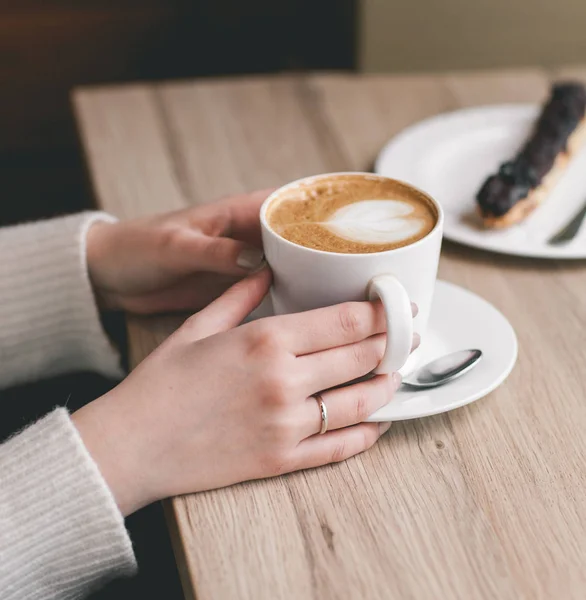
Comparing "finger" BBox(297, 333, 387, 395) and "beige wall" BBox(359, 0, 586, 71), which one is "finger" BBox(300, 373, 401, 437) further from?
"beige wall" BBox(359, 0, 586, 71)

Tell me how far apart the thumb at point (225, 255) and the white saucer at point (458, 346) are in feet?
0.14

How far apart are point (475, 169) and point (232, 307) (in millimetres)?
536

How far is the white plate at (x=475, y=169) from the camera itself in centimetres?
87

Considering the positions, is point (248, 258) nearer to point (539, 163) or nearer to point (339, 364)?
point (339, 364)

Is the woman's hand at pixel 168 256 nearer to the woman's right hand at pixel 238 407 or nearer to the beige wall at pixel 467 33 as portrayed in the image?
the woman's right hand at pixel 238 407

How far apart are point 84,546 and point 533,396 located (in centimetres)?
39

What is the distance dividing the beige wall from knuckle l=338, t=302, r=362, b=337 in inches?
40.6

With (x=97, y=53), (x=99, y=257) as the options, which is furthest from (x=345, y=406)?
(x=97, y=53)

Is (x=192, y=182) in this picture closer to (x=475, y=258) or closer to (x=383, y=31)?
(x=475, y=258)

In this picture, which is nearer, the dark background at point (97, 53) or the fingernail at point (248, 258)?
the fingernail at point (248, 258)

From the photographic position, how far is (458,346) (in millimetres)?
688

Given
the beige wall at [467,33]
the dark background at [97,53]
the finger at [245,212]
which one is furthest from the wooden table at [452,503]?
the dark background at [97,53]

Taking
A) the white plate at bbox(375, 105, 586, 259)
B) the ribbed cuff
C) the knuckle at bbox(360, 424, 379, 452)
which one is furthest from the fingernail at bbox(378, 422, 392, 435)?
the white plate at bbox(375, 105, 586, 259)

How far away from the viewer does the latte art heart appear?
631 mm
